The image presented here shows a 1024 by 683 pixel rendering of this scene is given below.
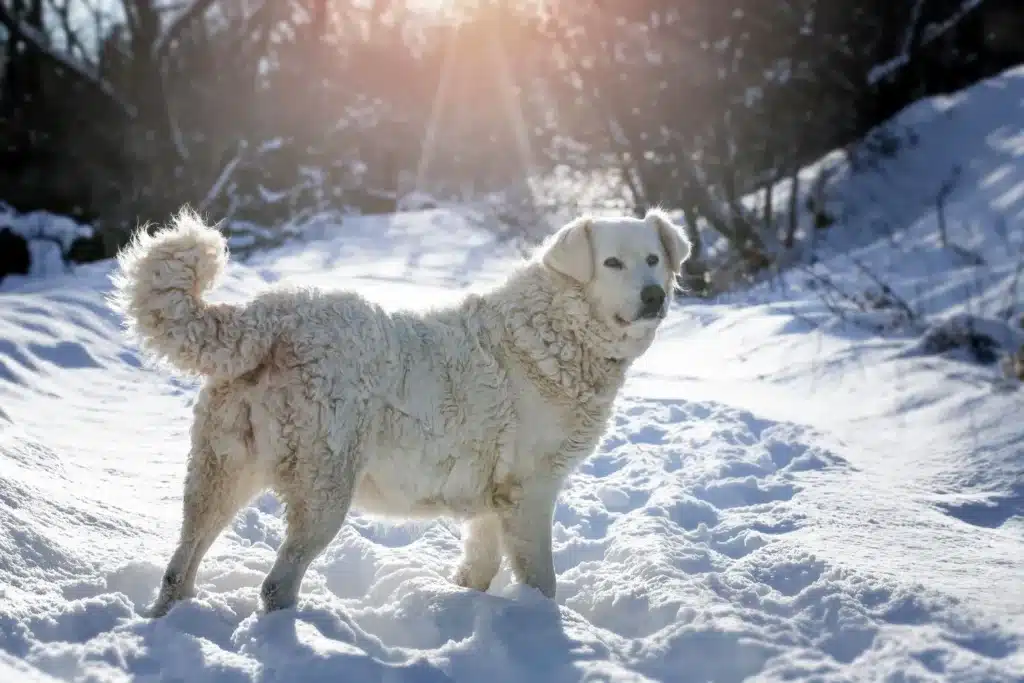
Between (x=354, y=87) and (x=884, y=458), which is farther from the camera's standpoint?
(x=354, y=87)

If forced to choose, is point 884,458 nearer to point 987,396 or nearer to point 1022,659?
point 987,396

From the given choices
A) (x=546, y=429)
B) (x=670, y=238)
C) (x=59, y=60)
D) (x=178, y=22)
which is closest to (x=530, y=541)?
(x=546, y=429)

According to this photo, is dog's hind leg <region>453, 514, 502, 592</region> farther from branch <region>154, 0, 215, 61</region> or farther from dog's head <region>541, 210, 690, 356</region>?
branch <region>154, 0, 215, 61</region>

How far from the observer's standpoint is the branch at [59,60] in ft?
65.2

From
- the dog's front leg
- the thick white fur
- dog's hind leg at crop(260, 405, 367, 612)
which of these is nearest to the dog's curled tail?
the thick white fur

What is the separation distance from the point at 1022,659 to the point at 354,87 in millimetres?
34263

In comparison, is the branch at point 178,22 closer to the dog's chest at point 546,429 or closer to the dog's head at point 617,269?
the dog's head at point 617,269

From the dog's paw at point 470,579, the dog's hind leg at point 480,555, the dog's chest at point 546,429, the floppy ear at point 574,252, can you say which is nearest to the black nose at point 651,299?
the floppy ear at point 574,252

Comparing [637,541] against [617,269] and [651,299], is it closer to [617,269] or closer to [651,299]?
[651,299]

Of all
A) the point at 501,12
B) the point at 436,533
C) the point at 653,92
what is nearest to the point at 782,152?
the point at 653,92

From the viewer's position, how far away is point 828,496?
18.6 ft

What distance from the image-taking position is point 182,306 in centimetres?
355

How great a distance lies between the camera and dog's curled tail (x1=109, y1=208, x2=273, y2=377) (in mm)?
3535

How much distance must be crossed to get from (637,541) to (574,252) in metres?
1.61
